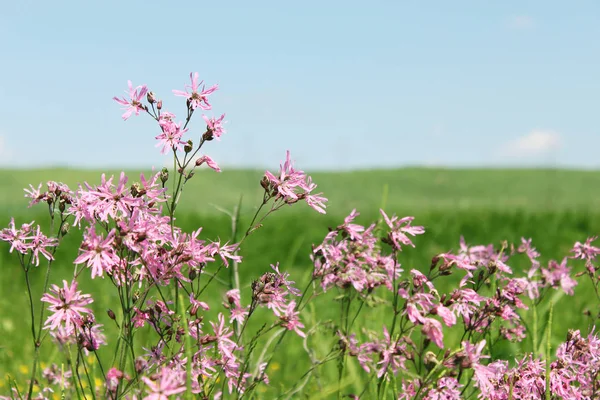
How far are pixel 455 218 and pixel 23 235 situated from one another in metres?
15.2

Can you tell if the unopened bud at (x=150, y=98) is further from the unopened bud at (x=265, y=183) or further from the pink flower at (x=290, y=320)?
the pink flower at (x=290, y=320)

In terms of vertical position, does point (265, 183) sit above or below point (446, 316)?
above

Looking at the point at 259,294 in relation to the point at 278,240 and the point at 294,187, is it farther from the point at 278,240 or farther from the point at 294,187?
the point at 278,240

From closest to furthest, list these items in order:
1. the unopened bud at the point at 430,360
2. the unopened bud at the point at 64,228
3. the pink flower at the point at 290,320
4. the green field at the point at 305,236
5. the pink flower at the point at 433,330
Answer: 1. the pink flower at the point at 433,330
2. the unopened bud at the point at 430,360
3. the pink flower at the point at 290,320
4. the unopened bud at the point at 64,228
5. the green field at the point at 305,236

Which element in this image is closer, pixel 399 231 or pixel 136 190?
pixel 136 190

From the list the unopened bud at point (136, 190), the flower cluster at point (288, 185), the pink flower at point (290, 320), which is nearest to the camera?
the unopened bud at point (136, 190)

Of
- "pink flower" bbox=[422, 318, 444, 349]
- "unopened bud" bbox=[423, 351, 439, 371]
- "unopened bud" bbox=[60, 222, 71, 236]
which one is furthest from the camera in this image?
"unopened bud" bbox=[60, 222, 71, 236]

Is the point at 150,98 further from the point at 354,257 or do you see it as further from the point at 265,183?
the point at 354,257

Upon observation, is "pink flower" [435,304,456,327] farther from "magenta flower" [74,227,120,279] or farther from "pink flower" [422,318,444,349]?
"magenta flower" [74,227,120,279]

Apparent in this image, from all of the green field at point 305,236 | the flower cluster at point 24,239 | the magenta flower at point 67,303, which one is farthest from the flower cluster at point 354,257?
the flower cluster at point 24,239

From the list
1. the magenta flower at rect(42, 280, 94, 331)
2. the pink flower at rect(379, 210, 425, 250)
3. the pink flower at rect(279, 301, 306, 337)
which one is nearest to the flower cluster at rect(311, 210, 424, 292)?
the pink flower at rect(379, 210, 425, 250)

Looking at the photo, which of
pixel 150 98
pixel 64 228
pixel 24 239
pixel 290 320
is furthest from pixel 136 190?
pixel 290 320

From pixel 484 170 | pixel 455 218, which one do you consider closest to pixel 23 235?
pixel 455 218

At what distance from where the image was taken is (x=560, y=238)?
1370 centimetres
